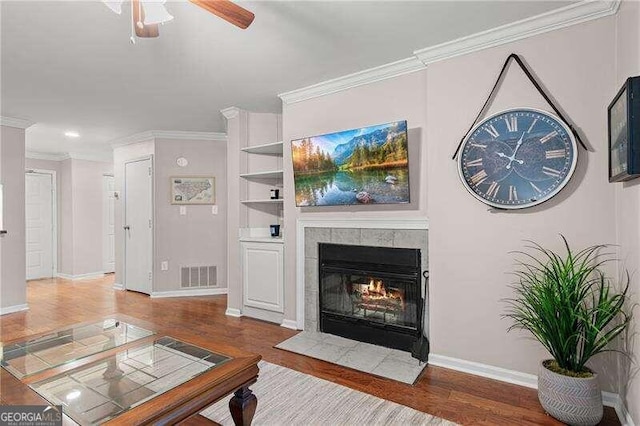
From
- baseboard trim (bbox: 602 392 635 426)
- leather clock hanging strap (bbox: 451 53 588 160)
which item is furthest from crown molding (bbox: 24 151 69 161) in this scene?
baseboard trim (bbox: 602 392 635 426)

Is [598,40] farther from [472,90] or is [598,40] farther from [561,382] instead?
[561,382]

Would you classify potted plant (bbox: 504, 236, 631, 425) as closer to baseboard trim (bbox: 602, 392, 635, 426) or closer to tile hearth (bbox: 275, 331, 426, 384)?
baseboard trim (bbox: 602, 392, 635, 426)

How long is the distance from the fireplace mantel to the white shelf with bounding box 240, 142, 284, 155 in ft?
2.96

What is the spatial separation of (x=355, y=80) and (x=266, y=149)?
1.32 metres

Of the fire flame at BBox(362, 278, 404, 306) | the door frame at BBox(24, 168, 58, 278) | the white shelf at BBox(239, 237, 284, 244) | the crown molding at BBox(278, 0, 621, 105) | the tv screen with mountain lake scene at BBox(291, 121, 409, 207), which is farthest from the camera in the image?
the door frame at BBox(24, 168, 58, 278)

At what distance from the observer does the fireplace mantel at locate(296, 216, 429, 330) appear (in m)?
2.72

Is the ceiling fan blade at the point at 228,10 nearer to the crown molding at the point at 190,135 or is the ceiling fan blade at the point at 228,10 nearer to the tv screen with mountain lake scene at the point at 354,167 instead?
the tv screen with mountain lake scene at the point at 354,167

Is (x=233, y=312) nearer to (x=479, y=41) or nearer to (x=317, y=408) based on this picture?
(x=317, y=408)

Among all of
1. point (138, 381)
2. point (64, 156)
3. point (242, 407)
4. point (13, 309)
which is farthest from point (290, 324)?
point (64, 156)

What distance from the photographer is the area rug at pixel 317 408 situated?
74.8 inches

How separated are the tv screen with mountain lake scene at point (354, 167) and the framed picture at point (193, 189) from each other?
2335mm

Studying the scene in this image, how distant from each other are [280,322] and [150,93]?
8.88ft

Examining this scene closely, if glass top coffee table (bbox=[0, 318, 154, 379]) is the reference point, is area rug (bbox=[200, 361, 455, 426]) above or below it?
below

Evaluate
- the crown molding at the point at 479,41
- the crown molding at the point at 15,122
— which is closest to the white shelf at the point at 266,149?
the crown molding at the point at 479,41
